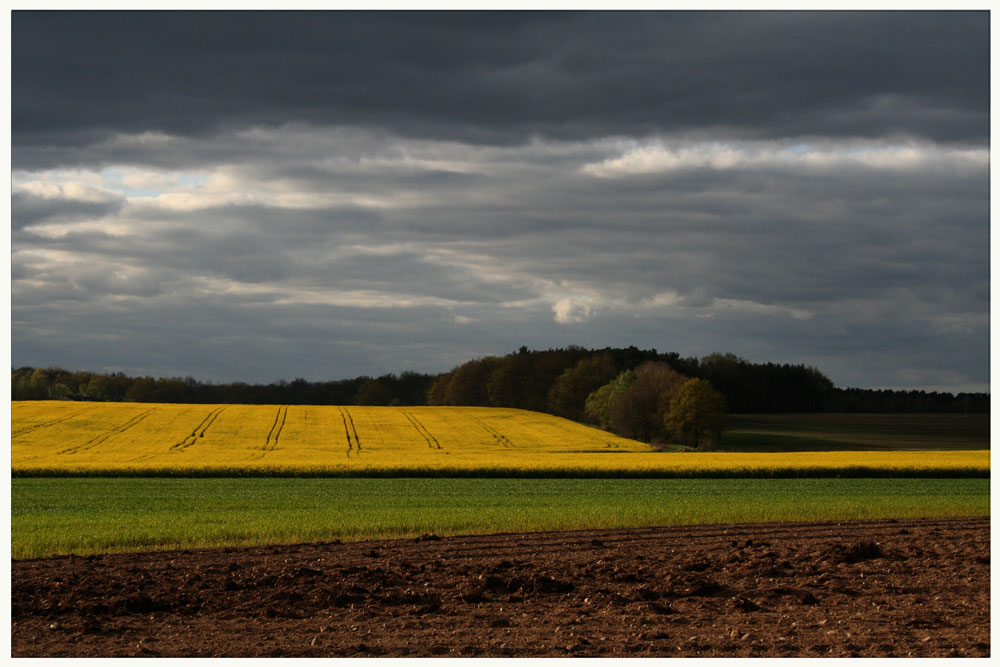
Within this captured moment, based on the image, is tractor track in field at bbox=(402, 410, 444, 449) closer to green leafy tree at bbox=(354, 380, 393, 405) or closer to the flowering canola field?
the flowering canola field

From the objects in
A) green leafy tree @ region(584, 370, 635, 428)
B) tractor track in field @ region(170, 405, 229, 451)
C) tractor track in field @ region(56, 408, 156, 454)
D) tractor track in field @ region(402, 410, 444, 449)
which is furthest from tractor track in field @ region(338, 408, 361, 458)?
green leafy tree @ region(584, 370, 635, 428)

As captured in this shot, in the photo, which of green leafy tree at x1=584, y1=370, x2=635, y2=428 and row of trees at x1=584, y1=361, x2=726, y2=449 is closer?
row of trees at x1=584, y1=361, x2=726, y2=449

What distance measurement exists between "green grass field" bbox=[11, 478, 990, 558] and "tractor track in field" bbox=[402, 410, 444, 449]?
1910 cm

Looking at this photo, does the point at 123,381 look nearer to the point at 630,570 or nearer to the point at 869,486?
the point at 869,486

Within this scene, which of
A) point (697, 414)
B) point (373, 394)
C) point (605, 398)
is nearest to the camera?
point (697, 414)

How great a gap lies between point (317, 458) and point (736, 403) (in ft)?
258

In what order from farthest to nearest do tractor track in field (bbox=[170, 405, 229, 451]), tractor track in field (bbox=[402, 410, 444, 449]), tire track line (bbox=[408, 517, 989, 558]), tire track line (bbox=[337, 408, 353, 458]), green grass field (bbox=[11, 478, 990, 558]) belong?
tractor track in field (bbox=[402, 410, 444, 449]) < tractor track in field (bbox=[170, 405, 229, 451]) < tire track line (bbox=[337, 408, 353, 458]) < green grass field (bbox=[11, 478, 990, 558]) < tire track line (bbox=[408, 517, 989, 558])

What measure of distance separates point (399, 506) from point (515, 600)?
47.9ft

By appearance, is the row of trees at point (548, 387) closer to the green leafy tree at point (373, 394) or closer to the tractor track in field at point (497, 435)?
the green leafy tree at point (373, 394)

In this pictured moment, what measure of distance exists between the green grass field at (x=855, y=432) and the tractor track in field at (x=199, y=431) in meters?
43.1

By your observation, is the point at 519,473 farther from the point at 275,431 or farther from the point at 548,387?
the point at 548,387

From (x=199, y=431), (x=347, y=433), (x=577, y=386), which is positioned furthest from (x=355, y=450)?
(x=577, y=386)

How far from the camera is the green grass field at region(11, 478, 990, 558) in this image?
845 inches

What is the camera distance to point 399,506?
1106 inches
